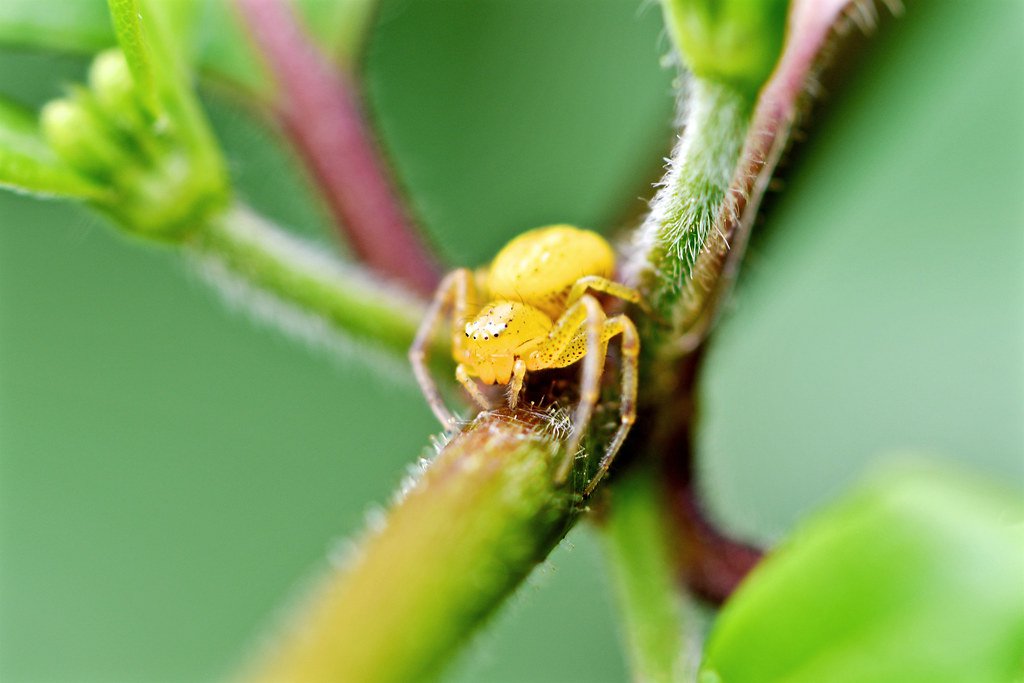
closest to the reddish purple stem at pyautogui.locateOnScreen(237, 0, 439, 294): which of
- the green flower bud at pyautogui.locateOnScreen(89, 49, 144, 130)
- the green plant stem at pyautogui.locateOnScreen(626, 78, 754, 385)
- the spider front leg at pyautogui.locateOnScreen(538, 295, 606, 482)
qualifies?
the spider front leg at pyautogui.locateOnScreen(538, 295, 606, 482)

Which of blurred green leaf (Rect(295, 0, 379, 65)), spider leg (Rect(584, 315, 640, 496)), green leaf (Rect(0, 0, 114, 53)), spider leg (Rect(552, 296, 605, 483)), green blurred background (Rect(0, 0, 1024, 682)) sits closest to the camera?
spider leg (Rect(552, 296, 605, 483))

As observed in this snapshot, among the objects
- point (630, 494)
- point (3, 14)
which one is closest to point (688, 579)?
point (630, 494)

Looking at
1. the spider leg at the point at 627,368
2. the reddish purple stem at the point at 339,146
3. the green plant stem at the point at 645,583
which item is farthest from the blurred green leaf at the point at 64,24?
the green plant stem at the point at 645,583

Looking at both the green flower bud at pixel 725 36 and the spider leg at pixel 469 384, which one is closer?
the green flower bud at pixel 725 36

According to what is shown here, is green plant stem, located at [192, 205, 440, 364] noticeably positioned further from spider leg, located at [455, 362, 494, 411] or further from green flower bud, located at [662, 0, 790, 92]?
green flower bud, located at [662, 0, 790, 92]

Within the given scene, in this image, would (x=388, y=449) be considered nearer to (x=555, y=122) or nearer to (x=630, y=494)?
(x=555, y=122)

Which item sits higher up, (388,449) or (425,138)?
(425,138)

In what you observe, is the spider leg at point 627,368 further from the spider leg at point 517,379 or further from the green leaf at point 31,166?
the green leaf at point 31,166
